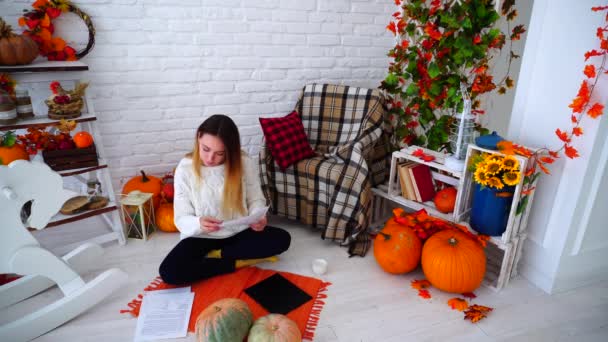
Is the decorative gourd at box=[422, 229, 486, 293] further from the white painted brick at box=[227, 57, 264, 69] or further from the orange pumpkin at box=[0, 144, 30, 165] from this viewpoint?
the orange pumpkin at box=[0, 144, 30, 165]

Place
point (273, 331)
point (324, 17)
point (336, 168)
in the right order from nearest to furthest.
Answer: point (273, 331)
point (336, 168)
point (324, 17)

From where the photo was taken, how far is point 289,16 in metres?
2.65

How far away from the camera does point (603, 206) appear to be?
1854mm

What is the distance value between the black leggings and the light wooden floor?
14cm

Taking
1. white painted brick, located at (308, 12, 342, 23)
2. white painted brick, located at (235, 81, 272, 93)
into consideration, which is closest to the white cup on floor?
white painted brick, located at (235, 81, 272, 93)

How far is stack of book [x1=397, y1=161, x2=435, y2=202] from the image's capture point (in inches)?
85.4

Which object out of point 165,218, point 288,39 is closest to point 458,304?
point 165,218

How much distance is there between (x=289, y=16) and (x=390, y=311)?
194cm

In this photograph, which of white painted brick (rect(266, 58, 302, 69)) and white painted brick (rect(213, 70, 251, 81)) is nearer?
white painted brick (rect(213, 70, 251, 81))

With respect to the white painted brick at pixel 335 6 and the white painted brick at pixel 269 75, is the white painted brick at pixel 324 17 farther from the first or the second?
the white painted brick at pixel 269 75

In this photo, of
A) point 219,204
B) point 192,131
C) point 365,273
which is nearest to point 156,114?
point 192,131

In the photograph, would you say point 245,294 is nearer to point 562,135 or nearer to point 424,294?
point 424,294

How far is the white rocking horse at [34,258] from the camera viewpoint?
5.05ft

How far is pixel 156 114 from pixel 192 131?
25 cm
